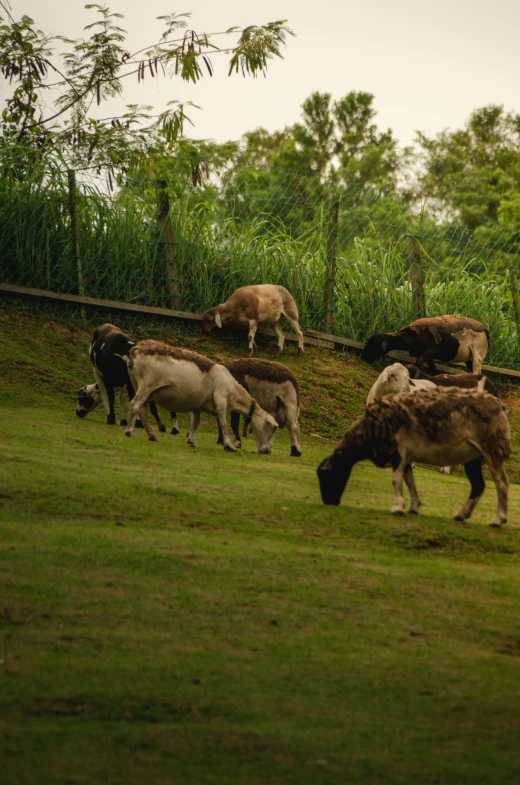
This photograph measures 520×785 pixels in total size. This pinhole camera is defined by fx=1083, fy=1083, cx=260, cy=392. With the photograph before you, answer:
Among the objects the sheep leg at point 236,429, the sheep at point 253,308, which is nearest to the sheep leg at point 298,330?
the sheep at point 253,308

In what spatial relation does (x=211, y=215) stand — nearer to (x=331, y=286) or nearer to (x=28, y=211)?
(x=331, y=286)

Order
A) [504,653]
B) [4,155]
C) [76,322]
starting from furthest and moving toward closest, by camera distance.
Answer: [4,155], [76,322], [504,653]

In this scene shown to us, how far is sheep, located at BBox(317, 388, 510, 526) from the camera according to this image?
8562 millimetres

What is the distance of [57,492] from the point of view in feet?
25.1

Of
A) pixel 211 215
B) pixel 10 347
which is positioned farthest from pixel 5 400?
pixel 211 215

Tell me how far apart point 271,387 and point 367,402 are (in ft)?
4.99

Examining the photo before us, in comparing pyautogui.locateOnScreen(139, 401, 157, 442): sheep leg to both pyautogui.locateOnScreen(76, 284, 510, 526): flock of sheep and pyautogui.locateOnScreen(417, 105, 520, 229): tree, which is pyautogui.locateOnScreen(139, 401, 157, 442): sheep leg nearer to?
pyautogui.locateOnScreen(76, 284, 510, 526): flock of sheep

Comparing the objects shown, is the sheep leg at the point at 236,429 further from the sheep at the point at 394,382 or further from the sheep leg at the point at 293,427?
the sheep at the point at 394,382

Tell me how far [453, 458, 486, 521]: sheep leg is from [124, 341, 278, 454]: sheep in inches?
135

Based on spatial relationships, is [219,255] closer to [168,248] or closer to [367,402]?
[168,248]

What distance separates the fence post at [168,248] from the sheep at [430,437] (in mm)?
9760

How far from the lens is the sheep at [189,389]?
455 inches

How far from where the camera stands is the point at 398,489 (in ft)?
28.0

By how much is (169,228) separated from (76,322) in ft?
8.14
